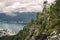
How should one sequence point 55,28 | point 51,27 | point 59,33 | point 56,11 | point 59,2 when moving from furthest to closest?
point 59,2
point 56,11
point 51,27
point 55,28
point 59,33

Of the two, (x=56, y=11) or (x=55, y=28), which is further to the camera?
(x=56, y=11)

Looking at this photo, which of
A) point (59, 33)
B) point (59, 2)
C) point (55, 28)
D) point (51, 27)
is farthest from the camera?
point (59, 2)

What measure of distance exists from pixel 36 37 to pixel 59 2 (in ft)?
62.9

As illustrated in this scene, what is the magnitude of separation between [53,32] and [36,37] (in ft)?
78.6

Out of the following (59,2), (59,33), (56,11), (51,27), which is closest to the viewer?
(59,33)

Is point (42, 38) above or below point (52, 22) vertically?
below

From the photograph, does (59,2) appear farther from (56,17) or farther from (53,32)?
(53,32)

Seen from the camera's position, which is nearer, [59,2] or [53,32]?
[53,32]

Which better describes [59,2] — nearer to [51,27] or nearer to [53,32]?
[51,27]

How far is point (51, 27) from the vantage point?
94125 mm

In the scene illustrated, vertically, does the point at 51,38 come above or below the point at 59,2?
below

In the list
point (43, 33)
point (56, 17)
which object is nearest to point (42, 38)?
point (43, 33)

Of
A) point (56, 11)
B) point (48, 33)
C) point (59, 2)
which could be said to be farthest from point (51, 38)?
point (59, 2)

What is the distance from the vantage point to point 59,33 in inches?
3260
